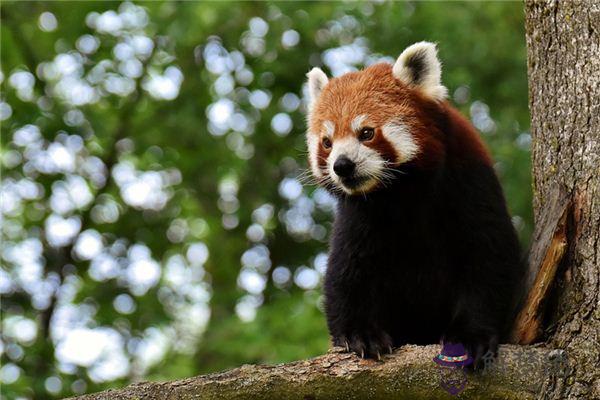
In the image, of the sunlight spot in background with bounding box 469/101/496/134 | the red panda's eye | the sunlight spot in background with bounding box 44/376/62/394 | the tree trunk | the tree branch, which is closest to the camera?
the tree branch

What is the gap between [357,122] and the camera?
3.59m

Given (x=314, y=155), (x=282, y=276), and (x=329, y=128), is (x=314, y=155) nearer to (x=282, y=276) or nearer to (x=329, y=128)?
(x=329, y=128)

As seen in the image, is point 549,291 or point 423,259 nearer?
point 549,291

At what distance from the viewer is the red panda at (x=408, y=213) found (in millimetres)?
3521

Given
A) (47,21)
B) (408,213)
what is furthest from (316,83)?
(47,21)

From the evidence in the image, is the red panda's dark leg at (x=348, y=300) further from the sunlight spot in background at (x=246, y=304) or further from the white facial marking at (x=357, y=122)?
the sunlight spot in background at (x=246, y=304)

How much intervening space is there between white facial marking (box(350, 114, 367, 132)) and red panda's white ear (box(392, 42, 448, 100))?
1.11 ft

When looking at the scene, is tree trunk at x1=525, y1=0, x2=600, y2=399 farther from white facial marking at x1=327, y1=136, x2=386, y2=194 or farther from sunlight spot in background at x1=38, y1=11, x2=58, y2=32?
sunlight spot in background at x1=38, y1=11, x2=58, y2=32

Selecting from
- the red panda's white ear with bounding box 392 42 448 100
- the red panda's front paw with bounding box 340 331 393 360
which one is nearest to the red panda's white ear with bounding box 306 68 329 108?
the red panda's white ear with bounding box 392 42 448 100

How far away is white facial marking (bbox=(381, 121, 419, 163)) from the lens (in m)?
3.52

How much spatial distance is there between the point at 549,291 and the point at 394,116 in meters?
1.02

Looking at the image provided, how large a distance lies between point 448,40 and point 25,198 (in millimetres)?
4621

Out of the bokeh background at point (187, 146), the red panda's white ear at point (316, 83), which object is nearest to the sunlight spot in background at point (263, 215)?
the bokeh background at point (187, 146)

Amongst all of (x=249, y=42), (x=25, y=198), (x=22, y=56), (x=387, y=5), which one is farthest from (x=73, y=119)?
(x=387, y=5)
